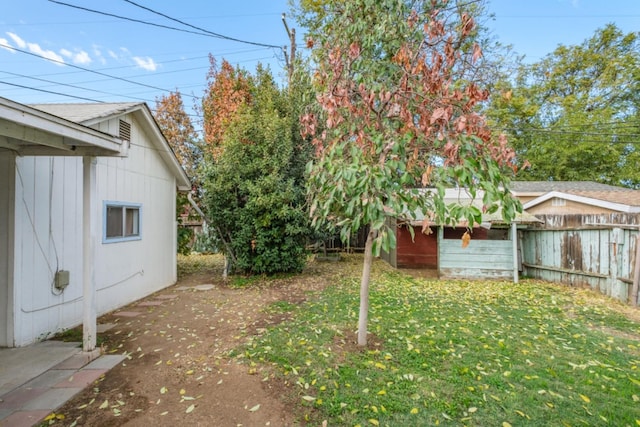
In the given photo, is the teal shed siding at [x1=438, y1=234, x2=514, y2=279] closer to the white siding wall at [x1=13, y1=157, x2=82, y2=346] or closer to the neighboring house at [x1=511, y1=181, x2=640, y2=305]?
the neighboring house at [x1=511, y1=181, x2=640, y2=305]

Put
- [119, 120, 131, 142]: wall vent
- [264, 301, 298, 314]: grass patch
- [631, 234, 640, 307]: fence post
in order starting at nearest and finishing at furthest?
[264, 301, 298, 314]: grass patch, [631, 234, 640, 307]: fence post, [119, 120, 131, 142]: wall vent

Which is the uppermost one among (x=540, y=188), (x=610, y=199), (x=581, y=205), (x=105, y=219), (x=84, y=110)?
(x=84, y=110)

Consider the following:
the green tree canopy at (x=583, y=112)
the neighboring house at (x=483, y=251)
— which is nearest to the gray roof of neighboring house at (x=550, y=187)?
the green tree canopy at (x=583, y=112)

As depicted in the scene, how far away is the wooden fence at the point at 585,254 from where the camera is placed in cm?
568

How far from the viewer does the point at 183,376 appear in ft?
9.88

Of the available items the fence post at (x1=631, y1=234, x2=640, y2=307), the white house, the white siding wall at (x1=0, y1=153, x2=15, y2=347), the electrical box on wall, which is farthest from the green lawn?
the white siding wall at (x1=0, y1=153, x2=15, y2=347)

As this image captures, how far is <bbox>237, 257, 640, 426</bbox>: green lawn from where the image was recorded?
2393 mm

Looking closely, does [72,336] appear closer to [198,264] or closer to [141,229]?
[141,229]

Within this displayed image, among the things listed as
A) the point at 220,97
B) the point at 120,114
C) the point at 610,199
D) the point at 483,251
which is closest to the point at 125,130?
the point at 120,114

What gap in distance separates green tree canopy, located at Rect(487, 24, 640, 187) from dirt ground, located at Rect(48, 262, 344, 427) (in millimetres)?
17311

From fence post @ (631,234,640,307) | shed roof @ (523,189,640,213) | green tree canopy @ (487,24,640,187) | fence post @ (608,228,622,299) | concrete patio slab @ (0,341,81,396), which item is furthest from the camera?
green tree canopy @ (487,24,640,187)

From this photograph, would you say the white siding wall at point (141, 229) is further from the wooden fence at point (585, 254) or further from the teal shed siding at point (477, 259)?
the wooden fence at point (585, 254)

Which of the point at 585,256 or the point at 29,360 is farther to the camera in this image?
the point at 585,256

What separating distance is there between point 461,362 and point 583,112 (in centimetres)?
2114
